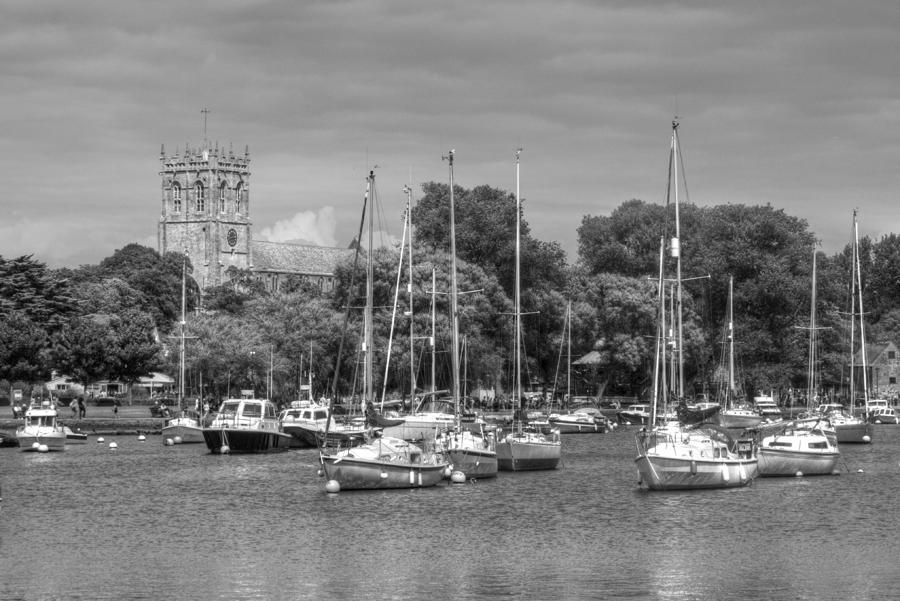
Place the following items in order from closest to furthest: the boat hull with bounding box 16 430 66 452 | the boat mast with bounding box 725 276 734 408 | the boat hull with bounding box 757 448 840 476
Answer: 1. the boat hull with bounding box 757 448 840 476
2. the boat hull with bounding box 16 430 66 452
3. the boat mast with bounding box 725 276 734 408

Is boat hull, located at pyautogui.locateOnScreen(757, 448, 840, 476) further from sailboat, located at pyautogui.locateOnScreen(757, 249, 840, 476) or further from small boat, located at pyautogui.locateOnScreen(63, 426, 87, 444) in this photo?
small boat, located at pyautogui.locateOnScreen(63, 426, 87, 444)

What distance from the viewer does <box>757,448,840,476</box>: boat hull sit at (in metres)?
69.0

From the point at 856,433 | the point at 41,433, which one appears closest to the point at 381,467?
the point at 41,433

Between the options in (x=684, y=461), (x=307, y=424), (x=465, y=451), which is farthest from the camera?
(x=307, y=424)

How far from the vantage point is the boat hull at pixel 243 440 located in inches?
3339

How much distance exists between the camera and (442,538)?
49469 mm

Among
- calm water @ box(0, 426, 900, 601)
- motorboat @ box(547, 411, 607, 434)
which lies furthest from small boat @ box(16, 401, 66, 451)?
motorboat @ box(547, 411, 607, 434)

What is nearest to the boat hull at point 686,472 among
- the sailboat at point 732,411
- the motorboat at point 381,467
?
the motorboat at point 381,467

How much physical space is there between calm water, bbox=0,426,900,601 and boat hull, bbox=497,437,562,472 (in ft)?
2.76

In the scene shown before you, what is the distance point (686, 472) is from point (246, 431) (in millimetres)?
31526

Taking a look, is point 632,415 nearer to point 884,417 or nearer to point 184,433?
point 884,417

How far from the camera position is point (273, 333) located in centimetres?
13700

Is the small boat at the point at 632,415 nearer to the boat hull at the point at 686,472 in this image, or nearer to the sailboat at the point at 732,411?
the sailboat at the point at 732,411

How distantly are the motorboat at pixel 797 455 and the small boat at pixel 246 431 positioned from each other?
28.6 m
